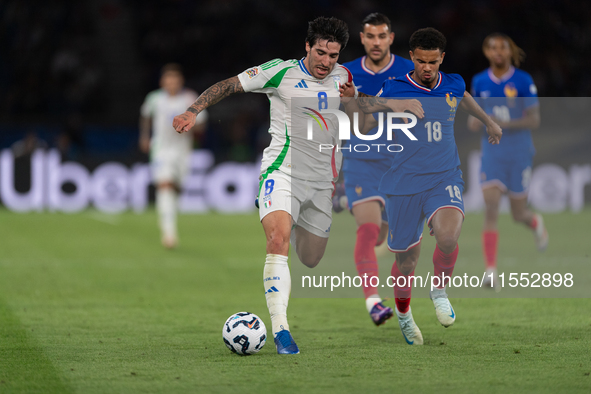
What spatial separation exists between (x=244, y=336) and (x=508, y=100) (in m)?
4.14

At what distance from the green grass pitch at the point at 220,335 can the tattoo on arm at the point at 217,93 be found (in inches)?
56.9

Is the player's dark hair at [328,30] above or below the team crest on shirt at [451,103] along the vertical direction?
above

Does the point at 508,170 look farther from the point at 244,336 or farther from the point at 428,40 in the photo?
the point at 244,336

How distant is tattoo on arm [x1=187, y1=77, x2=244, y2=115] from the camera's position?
193 inches

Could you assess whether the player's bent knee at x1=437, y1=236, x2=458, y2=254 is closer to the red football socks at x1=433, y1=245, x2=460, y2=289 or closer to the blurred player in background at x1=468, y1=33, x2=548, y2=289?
the red football socks at x1=433, y1=245, x2=460, y2=289

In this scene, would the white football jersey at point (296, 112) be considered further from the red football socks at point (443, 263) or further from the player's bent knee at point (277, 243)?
the red football socks at point (443, 263)

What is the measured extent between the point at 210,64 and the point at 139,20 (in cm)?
230

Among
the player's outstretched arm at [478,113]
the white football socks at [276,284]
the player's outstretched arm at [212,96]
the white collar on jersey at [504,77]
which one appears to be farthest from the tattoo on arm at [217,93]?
the white collar on jersey at [504,77]

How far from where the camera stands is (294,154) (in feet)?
16.8

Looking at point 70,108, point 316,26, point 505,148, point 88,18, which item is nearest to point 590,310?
point 505,148

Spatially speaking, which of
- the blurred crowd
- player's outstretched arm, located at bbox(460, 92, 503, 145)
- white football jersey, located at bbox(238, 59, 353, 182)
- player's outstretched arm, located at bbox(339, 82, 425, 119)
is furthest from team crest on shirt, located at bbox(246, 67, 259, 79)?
the blurred crowd

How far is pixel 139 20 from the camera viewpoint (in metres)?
21.0

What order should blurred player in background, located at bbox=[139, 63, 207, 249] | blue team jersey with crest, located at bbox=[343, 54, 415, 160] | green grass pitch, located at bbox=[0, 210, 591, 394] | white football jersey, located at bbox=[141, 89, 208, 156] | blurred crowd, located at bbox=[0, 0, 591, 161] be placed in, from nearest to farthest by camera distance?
1. green grass pitch, located at bbox=[0, 210, 591, 394]
2. blue team jersey with crest, located at bbox=[343, 54, 415, 160]
3. blurred player in background, located at bbox=[139, 63, 207, 249]
4. white football jersey, located at bbox=[141, 89, 208, 156]
5. blurred crowd, located at bbox=[0, 0, 591, 161]

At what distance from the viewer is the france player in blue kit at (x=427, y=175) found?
16.5 feet
